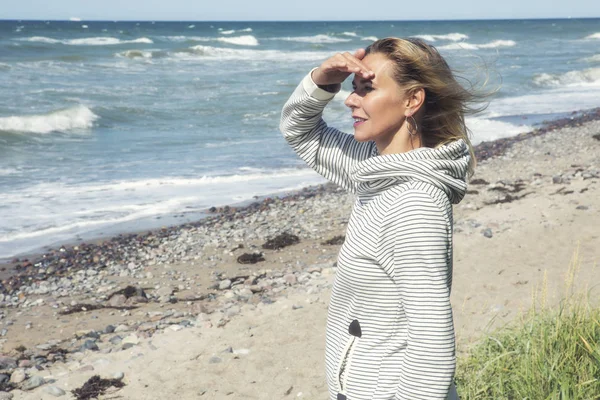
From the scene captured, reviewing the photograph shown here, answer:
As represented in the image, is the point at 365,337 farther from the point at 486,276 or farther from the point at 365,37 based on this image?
the point at 365,37

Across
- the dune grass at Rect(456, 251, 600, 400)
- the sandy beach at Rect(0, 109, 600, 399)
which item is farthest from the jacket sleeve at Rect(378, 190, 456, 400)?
the sandy beach at Rect(0, 109, 600, 399)

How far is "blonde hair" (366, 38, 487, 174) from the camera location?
2180 millimetres

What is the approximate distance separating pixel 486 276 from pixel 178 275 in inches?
146

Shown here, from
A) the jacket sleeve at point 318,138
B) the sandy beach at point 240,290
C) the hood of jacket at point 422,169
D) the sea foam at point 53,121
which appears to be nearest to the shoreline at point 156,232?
the sandy beach at point 240,290

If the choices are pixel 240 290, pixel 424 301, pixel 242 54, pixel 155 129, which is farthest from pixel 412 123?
pixel 242 54

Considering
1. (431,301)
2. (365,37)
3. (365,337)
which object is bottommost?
(365,37)

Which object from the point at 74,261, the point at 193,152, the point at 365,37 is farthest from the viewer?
the point at 365,37

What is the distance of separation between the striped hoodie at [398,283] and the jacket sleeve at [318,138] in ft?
0.99

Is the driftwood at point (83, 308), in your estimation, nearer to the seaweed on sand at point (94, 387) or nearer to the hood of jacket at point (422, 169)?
the seaweed on sand at point (94, 387)

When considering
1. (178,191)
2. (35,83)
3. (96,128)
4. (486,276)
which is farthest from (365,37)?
(486,276)

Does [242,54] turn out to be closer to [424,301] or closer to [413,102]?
[413,102]

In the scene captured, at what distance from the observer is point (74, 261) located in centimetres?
938

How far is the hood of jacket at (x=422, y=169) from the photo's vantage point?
2029 millimetres

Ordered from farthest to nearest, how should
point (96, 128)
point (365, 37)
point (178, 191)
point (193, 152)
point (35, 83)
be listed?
1. point (365, 37)
2. point (35, 83)
3. point (96, 128)
4. point (193, 152)
5. point (178, 191)
